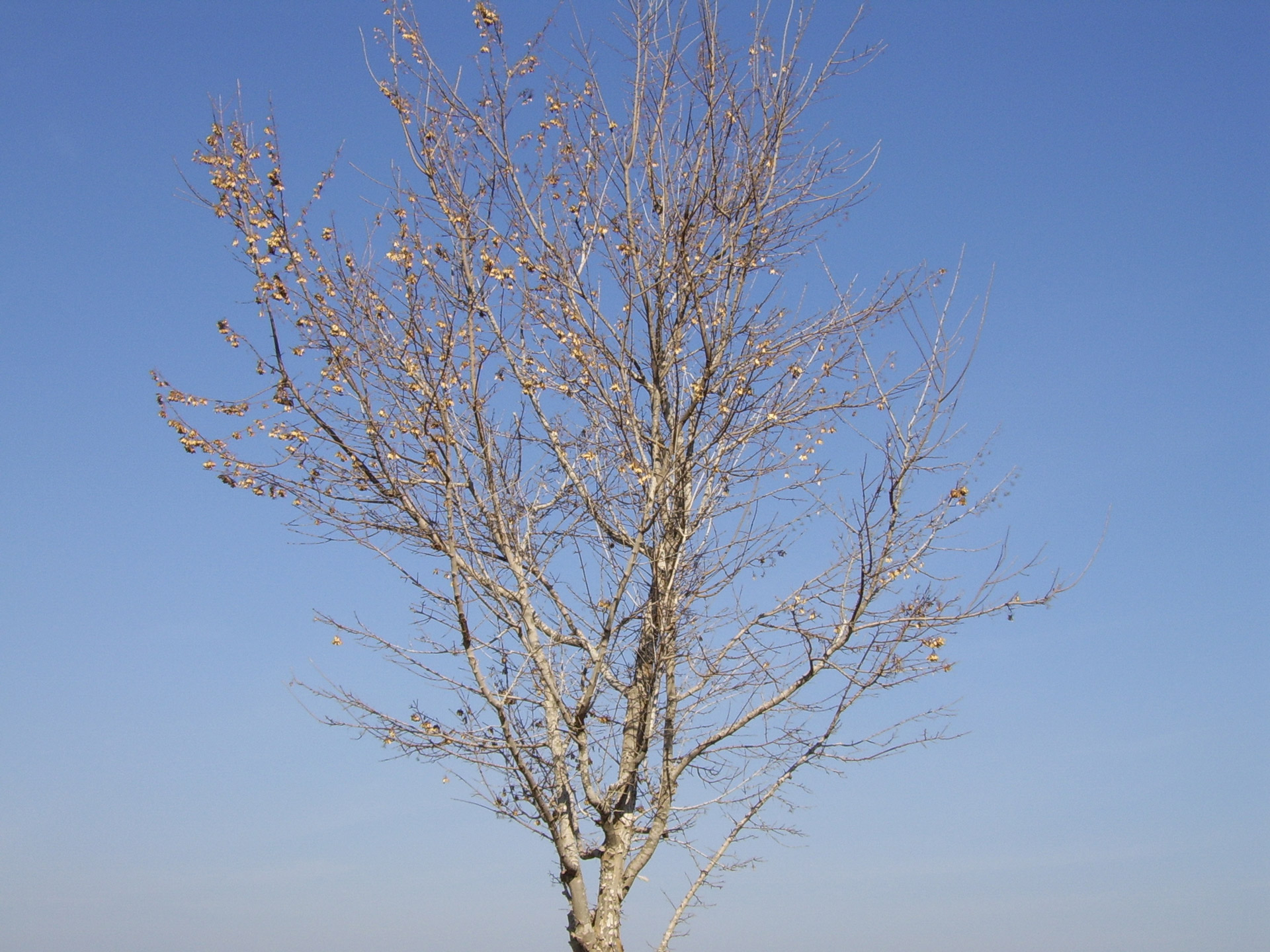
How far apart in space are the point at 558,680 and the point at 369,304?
7.46 feet

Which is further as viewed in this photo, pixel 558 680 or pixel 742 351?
pixel 742 351

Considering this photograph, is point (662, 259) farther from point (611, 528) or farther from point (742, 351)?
point (611, 528)

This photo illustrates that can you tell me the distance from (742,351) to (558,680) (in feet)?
7.07

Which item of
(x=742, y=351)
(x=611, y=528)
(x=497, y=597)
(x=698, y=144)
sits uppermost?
(x=698, y=144)

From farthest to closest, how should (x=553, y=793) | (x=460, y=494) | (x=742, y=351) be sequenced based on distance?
1. (x=742, y=351)
2. (x=460, y=494)
3. (x=553, y=793)

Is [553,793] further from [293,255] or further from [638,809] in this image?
[293,255]

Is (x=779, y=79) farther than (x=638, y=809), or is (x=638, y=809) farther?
(x=779, y=79)

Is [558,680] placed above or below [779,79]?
below

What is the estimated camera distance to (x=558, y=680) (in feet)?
19.4

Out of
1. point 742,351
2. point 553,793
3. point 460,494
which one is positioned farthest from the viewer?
point 742,351

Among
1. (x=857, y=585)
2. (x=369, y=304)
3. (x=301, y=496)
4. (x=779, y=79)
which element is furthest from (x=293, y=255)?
(x=857, y=585)

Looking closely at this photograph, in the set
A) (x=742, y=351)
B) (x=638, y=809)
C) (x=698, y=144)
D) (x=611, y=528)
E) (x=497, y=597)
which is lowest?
(x=638, y=809)

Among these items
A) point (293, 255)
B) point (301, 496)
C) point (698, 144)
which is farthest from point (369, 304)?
point (698, 144)

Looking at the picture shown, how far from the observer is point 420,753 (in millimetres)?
5766
